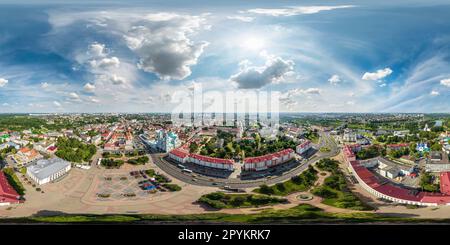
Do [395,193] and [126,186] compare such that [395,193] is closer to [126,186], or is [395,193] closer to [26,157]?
[126,186]

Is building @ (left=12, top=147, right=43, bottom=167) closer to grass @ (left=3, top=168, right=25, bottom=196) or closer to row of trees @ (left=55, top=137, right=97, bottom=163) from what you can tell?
grass @ (left=3, top=168, right=25, bottom=196)

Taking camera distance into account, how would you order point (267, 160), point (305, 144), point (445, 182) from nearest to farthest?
point (445, 182), point (267, 160), point (305, 144)

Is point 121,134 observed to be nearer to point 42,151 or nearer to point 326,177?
point 42,151

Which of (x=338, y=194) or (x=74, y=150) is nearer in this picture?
(x=338, y=194)

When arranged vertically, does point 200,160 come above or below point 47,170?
above

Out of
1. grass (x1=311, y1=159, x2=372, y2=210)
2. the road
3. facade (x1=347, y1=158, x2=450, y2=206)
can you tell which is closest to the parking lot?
the road

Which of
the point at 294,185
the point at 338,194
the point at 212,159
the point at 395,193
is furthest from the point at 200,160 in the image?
the point at 395,193

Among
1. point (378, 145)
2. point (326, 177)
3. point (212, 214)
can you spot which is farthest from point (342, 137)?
point (212, 214)
